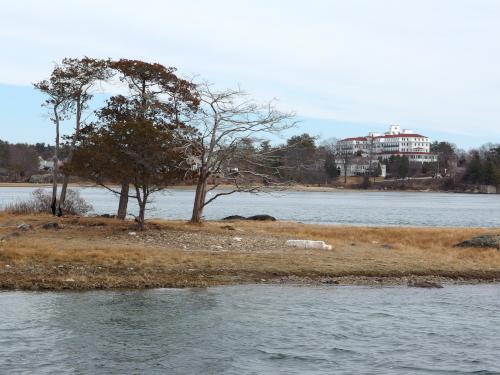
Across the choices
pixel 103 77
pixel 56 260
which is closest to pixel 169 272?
pixel 56 260

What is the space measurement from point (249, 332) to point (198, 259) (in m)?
9.28

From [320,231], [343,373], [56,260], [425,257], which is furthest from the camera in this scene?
[320,231]

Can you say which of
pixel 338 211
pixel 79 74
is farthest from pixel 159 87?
pixel 338 211

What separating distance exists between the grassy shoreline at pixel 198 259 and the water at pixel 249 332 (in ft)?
4.73

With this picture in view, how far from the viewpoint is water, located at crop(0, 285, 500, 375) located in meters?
13.8

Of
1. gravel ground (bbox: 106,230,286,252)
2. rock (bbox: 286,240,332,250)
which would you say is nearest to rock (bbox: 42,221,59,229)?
gravel ground (bbox: 106,230,286,252)

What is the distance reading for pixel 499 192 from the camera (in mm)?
190125

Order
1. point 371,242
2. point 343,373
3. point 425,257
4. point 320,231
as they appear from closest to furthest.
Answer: point 343,373 → point 425,257 → point 371,242 → point 320,231

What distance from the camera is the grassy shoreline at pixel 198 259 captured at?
2255 cm

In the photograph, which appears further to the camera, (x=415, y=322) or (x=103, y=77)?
(x=103, y=77)

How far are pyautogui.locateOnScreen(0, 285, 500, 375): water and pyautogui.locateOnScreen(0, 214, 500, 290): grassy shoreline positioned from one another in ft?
4.73

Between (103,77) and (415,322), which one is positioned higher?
(103,77)

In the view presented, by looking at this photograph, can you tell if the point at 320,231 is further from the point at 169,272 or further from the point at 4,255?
the point at 4,255

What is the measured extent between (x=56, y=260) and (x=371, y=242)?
17682 millimetres
